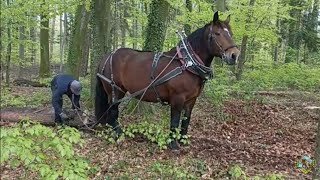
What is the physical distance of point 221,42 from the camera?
641 cm

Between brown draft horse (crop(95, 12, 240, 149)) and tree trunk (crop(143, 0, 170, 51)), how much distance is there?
158 cm

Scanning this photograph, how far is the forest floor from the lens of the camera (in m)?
5.71

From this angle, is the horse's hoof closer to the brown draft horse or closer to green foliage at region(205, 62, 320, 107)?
the brown draft horse

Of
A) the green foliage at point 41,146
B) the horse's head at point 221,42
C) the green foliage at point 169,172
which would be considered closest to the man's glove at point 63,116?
the green foliage at point 169,172

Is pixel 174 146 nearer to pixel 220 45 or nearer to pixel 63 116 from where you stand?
pixel 220 45

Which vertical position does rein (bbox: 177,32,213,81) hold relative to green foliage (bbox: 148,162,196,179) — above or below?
above

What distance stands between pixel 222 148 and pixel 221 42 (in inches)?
76.7

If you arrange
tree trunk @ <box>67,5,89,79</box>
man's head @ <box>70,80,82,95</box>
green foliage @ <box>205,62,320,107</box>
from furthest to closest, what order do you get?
green foliage @ <box>205,62,320,107</box> < tree trunk @ <box>67,5,89,79</box> < man's head @ <box>70,80,82,95</box>

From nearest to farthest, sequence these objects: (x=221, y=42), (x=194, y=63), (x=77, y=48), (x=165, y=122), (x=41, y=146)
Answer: (x=41, y=146)
(x=221, y=42)
(x=194, y=63)
(x=165, y=122)
(x=77, y=48)

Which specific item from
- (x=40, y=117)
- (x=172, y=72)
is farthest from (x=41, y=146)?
(x=40, y=117)

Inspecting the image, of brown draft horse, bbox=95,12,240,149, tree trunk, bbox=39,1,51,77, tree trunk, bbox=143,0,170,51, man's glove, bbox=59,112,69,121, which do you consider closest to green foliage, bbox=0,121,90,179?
brown draft horse, bbox=95,12,240,149

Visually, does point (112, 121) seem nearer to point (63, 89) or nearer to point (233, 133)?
point (63, 89)

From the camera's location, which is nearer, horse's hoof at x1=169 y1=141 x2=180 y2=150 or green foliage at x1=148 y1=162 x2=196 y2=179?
green foliage at x1=148 y1=162 x2=196 y2=179

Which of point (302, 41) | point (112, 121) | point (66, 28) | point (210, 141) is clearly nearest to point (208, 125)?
point (210, 141)
